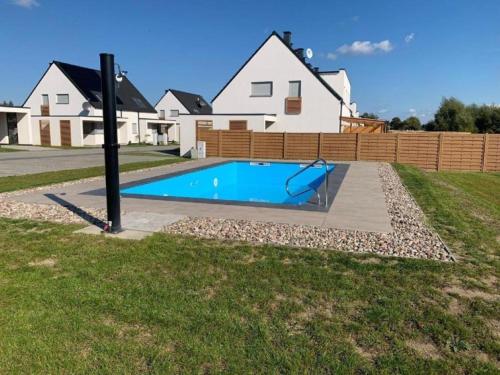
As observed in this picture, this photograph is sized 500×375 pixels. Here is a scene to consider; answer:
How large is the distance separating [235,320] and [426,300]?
2.17 meters

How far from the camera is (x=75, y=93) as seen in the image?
125 ft

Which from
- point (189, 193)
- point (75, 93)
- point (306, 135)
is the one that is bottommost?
point (189, 193)

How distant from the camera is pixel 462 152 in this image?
2002cm

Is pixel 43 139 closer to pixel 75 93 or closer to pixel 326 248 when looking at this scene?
pixel 75 93

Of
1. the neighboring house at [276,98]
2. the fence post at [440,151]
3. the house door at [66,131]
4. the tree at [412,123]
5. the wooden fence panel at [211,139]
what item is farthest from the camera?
the tree at [412,123]

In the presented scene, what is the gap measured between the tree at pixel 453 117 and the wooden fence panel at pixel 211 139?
45.1 m

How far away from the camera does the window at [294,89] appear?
90.8ft

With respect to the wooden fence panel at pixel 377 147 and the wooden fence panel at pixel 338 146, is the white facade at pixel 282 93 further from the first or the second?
the wooden fence panel at pixel 377 147

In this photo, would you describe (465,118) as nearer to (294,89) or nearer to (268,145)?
(294,89)

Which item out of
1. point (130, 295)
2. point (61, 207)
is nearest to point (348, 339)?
point (130, 295)

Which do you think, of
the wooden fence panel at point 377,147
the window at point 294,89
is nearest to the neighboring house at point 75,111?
the window at point 294,89

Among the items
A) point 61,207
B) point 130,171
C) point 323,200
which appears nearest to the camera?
point 61,207

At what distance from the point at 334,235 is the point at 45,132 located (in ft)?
120

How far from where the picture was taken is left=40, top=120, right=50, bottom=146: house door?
A: 3531 cm
